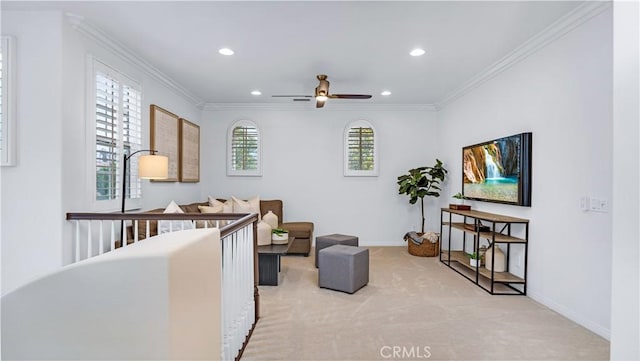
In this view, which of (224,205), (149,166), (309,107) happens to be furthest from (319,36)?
(224,205)

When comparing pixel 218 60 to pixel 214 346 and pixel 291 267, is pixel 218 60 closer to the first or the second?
pixel 291 267

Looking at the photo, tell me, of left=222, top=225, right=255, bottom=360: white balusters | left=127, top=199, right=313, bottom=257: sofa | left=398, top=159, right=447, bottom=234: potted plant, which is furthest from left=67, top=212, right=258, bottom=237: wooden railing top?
left=398, top=159, right=447, bottom=234: potted plant

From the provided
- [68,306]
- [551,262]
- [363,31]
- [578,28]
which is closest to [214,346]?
[68,306]

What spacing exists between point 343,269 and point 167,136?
10.4 feet

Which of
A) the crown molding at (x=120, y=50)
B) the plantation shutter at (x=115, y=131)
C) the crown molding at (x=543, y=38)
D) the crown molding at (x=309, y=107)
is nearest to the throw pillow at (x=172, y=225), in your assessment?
the plantation shutter at (x=115, y=131)

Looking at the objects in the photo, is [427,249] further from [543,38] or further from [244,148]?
[244,148]

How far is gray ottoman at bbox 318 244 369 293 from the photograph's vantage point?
136 inches

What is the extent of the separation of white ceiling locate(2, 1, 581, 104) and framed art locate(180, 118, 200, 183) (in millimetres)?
867

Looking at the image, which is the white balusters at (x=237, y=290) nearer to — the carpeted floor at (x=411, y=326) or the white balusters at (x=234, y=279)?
the white balusters at (x=234, y=279)

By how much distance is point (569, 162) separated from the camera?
2.82 metres

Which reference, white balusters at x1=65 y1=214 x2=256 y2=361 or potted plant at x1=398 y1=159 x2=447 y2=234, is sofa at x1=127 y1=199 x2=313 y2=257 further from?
potted plant at x1=398 y1=159 x2=447 y2=234

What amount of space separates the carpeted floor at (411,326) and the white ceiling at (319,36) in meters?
2.71

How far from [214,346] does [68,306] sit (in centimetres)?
70

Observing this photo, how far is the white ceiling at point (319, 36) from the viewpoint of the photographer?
2635 mm
